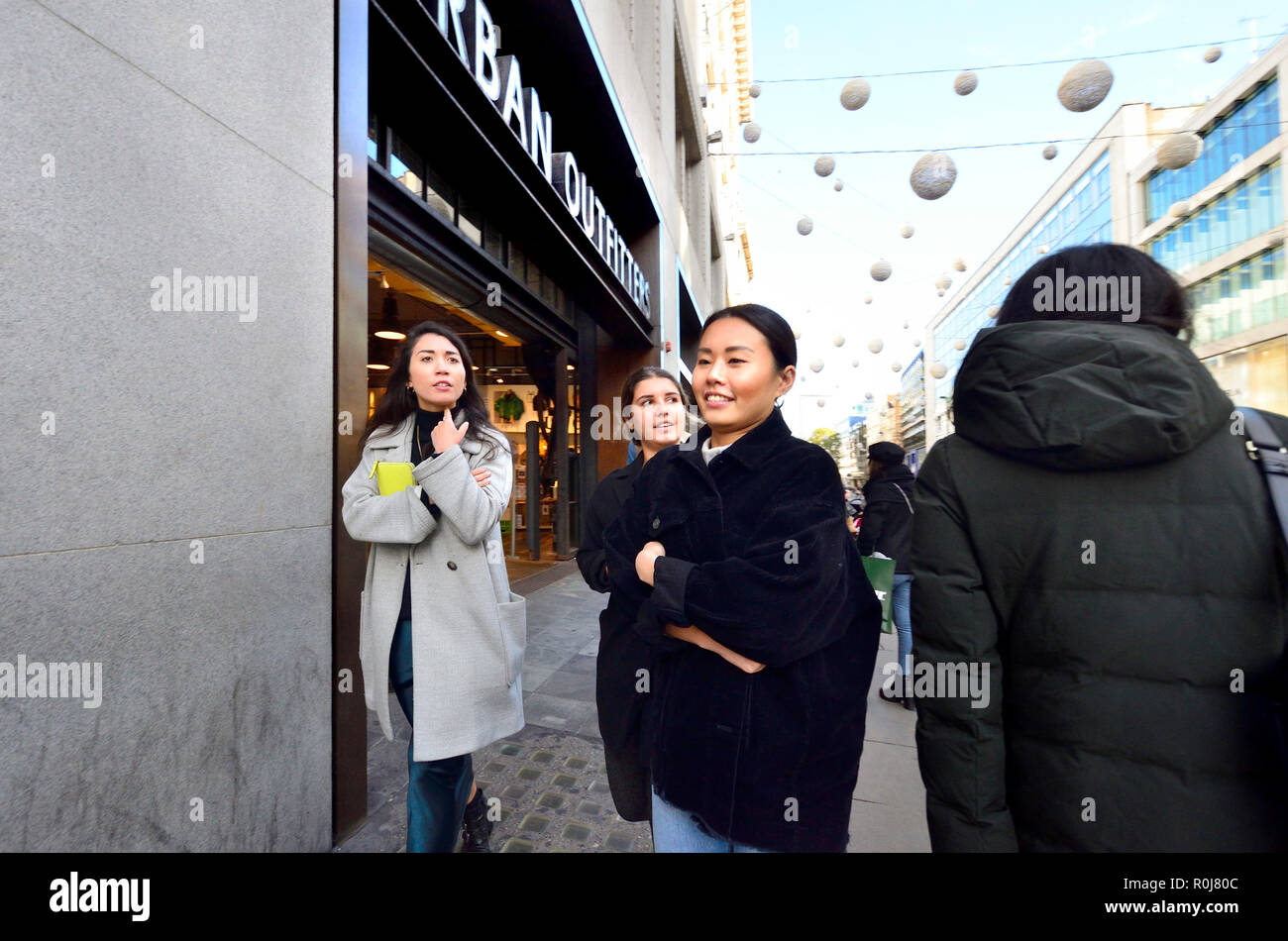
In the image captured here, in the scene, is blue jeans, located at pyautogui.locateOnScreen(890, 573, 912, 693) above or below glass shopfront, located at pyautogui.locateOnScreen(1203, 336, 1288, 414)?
below

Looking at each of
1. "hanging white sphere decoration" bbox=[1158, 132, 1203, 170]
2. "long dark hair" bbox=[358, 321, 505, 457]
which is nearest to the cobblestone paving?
"long dark hair" bbox=[358, 321, 505, 457]

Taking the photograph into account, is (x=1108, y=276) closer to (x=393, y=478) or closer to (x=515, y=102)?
(x=393, y=478)

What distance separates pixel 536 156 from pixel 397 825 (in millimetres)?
5281

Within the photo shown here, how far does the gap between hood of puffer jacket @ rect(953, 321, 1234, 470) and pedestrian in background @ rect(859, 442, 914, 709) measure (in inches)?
144

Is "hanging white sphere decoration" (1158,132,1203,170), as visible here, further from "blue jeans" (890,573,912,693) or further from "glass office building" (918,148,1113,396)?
"glass office building" (918,148,1113,396)

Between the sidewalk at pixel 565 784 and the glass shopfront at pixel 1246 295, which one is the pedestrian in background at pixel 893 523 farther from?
the glass shopfront at pixel 1246 295

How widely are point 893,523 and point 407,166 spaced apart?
477cm

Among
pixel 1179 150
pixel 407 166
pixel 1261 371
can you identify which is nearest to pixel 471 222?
pixel 407 166

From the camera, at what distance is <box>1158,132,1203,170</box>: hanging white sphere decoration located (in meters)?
6.21

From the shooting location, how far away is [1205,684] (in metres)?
1.03

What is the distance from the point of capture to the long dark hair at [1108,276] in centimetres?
117
